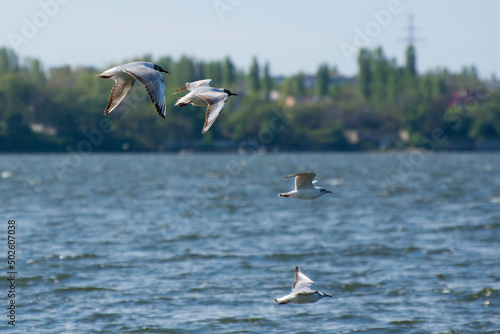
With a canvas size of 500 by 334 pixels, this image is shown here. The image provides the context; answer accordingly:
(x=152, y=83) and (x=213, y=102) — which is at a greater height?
(x=152, y=83)

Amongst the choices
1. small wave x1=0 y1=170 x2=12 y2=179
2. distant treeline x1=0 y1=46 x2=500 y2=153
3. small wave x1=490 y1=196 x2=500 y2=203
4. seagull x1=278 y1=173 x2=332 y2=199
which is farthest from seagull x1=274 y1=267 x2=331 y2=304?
distant treeline x1=0 y1=46 x2=500 y2=153

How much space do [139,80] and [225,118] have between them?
162 metres

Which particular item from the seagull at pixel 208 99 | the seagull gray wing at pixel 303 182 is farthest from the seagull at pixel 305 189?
the seagull at pixel 208 99

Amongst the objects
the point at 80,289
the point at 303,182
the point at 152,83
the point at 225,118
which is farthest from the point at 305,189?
the point at 225,118

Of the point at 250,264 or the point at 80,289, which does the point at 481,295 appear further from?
the point at 80,289

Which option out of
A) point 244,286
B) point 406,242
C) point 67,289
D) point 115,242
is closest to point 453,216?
point 406,242

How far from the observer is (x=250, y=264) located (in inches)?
1136

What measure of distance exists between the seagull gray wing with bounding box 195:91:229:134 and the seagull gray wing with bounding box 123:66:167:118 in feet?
2.51

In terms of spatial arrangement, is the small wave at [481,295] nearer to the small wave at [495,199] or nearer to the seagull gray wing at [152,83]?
the seagull gray wing at [152,83]

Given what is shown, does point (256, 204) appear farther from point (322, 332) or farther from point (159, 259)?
point (322, 332)

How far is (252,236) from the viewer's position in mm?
36406

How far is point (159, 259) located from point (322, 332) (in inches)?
421

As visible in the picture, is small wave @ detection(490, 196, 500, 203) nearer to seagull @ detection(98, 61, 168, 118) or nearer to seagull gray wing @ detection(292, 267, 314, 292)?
seagull gray wing @ detection(292, 267, 314, 292)

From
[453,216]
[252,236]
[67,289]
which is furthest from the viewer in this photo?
[453,216]
